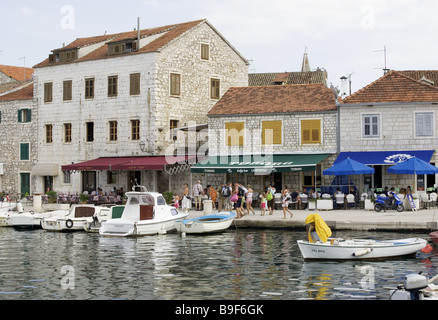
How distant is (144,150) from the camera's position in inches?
1563

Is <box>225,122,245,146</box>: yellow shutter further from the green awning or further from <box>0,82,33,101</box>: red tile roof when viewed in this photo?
<box>0,82,33,101</box>: red tile roof

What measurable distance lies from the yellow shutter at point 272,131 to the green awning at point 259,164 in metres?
0.91

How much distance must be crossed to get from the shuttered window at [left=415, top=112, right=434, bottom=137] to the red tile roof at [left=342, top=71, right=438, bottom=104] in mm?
781

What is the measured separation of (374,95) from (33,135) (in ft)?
75.7

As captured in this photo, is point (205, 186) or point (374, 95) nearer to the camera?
point (374, 95)

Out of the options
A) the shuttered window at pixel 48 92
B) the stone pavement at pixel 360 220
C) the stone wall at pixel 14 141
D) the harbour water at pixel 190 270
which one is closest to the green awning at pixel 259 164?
the stone pavement at pixel 360 220

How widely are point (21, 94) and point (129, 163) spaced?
1272 cm

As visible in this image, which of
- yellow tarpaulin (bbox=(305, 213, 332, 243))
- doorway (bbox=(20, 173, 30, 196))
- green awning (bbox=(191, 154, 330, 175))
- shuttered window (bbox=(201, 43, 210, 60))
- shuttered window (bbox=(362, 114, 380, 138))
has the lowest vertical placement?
yellow tarpaulin (bbox=(305, 213, 332, 243))

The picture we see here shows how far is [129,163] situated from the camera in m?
38.2

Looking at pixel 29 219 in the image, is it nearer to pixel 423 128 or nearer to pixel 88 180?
pixel 88 180

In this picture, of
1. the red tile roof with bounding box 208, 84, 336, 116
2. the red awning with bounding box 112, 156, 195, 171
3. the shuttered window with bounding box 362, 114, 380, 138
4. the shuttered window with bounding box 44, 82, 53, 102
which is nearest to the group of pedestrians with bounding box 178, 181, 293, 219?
the red awning with bounding box 112, 156, 195, 171

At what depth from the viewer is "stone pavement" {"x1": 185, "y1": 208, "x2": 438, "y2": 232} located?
25.5 metres
